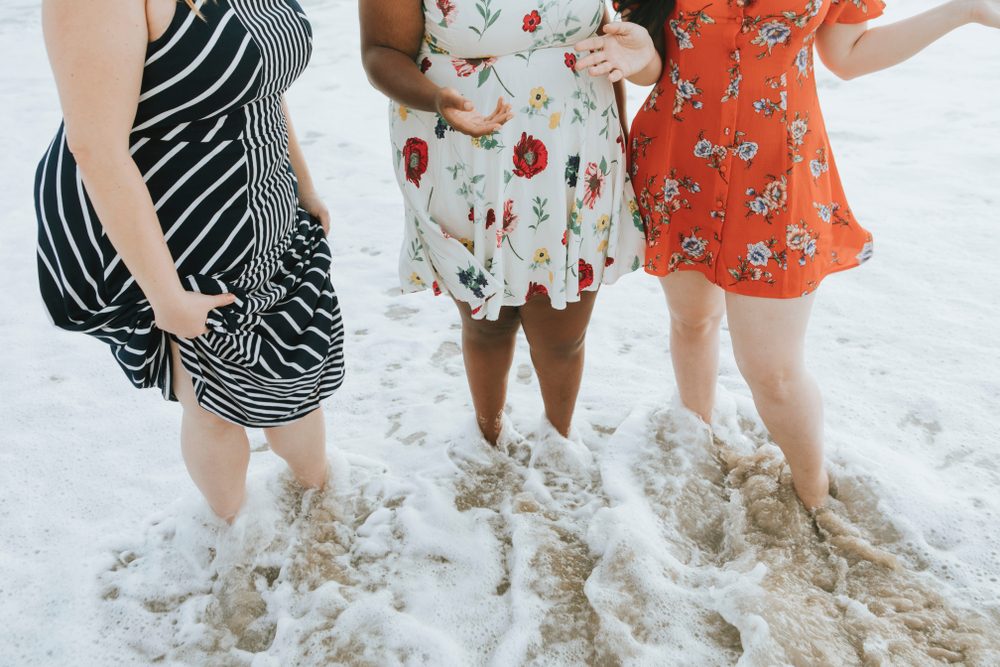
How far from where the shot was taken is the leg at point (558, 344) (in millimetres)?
2070

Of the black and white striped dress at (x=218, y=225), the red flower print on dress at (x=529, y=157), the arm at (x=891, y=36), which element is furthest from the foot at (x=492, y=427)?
the arm at (x=891, y=36)

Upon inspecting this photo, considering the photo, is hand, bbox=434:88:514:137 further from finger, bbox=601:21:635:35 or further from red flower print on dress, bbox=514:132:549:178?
finger, bbox=601:21:635:35

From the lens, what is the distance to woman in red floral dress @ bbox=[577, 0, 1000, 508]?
1.66 metres

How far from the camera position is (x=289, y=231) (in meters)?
1.83

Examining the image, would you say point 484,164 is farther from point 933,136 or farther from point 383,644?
point 933,136

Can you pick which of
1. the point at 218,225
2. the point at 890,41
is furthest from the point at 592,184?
the point at 218,225

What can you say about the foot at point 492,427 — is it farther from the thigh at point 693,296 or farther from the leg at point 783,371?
the leg at point 783,371

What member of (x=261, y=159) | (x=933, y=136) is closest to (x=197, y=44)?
(x=261, y=159)

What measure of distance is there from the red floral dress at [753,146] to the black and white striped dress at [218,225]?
867mm

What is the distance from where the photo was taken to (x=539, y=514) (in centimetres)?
228

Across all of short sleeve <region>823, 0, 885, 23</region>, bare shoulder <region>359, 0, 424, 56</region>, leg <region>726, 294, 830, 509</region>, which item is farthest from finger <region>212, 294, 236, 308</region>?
short sleeve <region>823, 0, 885, 23</region>

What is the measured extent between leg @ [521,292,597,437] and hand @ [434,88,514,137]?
0.55 metres

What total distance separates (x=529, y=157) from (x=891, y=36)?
2.78 ft

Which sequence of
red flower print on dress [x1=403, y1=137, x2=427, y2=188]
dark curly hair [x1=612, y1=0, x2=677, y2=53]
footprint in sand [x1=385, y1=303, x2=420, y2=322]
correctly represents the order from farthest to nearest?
footprint in sand [x1=385, y1=303, x2=420, y2=322], red flower print on dress [x1=403, y1=137, x2=427, y2=188], dark curly hair [x1=612, y1=0, x2=677, y2=53]
